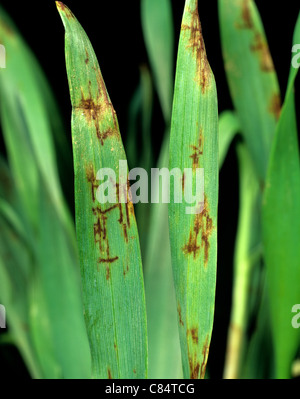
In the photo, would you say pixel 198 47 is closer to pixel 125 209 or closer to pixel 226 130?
pixel 125 209

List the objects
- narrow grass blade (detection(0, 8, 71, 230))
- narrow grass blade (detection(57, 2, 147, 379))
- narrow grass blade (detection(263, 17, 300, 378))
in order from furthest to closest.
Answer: narrow grass blade (detection(0, 8, 71, 230)) → narrow grass blade (detection(263, 17, 300, 378)) → narrow grass blade (detection(57, 2, 147, 379))

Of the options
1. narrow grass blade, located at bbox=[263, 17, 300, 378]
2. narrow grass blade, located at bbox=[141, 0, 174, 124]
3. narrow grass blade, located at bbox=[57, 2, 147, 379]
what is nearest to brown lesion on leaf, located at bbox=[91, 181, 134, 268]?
narrow grass blade, located at bbox=[57, 2, 147, 379]

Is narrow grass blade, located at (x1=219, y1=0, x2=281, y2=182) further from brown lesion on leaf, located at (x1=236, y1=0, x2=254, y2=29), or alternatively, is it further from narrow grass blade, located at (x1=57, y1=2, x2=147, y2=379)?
narrow grass blade, located at (x1=57, y1=2, x2=147, y2=379)

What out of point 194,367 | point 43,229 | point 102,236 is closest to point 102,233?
point 102,236

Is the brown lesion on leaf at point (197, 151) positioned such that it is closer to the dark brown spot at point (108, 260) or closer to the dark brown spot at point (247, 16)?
the dark brown spot at point (108, 260)

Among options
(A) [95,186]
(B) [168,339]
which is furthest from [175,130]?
(B) [168,339]

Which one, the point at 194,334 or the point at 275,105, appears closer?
the point at 194,334

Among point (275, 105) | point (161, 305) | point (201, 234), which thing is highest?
point (275, 105)

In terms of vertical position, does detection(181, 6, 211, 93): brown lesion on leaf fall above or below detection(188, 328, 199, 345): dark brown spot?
above
